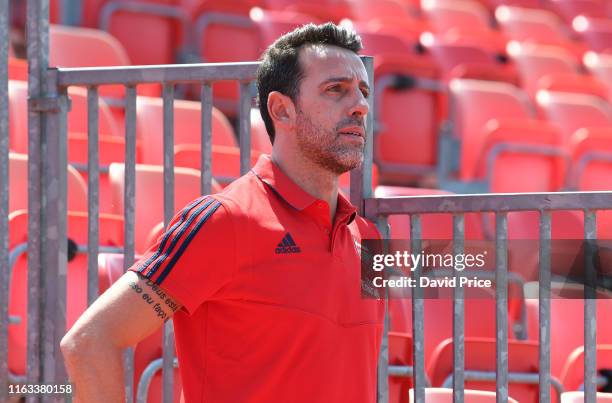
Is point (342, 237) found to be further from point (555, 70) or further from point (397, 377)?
point (555, 70)

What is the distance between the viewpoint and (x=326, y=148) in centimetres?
205

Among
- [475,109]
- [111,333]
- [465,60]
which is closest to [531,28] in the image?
[465,60]

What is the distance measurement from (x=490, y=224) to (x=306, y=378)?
2.60m

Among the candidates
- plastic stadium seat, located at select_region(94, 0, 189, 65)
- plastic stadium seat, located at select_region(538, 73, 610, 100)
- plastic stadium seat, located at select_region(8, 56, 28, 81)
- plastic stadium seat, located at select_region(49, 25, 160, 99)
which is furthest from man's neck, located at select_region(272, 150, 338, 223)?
plastic stadium seat, located at select_region(538, 73, 610, 100)

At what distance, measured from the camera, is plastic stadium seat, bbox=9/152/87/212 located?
3328 millimetres

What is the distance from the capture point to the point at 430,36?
656 centimetres

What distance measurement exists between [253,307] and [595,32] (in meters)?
6.55

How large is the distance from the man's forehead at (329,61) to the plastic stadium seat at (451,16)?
532 centimetres

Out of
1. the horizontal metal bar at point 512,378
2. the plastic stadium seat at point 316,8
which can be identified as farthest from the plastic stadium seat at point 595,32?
the horizontal metal bar at point 512,378

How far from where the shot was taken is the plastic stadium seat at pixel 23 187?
333cm

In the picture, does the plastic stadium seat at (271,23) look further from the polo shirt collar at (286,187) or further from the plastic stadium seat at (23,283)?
the polo shirt collar at (286,187)

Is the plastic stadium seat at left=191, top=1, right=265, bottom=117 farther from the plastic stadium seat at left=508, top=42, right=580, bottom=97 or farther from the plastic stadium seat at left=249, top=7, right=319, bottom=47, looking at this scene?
the plastic stadium seat at left=508, top=42, right=580, bottom=97

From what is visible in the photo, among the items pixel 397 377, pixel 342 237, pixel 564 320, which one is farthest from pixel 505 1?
pixel 342 237

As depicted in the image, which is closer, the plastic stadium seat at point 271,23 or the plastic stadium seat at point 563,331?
the plastic stadium seat at point 563,331
